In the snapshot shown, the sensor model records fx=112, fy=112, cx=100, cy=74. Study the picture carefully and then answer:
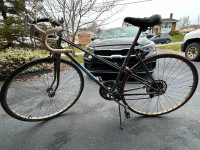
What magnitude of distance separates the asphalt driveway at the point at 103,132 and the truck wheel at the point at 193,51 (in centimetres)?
336

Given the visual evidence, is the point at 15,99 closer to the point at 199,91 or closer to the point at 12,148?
the point at 12,148

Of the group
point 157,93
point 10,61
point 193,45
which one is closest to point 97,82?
point 157,93

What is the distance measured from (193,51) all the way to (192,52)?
5 cm

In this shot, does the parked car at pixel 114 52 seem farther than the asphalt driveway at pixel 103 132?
Yes

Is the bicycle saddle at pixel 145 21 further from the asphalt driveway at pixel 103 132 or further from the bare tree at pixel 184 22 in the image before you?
the bare tree at pixel 184 22

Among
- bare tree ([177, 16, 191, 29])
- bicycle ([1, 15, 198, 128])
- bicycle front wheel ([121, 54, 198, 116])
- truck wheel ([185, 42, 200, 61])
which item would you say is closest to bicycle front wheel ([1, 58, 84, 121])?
bicycle ([1, 15, 198, 128])

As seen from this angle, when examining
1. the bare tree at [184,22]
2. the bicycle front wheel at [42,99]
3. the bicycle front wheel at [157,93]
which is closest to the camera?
the bicycle front wheel at [157,93]

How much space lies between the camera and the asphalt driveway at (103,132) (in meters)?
1.27

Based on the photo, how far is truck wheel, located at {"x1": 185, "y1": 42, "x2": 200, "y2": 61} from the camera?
418 cm

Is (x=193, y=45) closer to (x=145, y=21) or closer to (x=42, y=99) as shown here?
(x=145, y=21)

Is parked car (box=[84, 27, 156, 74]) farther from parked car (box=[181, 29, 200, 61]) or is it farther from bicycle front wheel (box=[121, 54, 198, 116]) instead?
parked car (box=[181, 29, 200, 61])

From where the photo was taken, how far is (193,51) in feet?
14.2

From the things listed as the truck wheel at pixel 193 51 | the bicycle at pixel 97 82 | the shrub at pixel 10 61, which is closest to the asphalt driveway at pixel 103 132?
the bicycle at pixel 97 82

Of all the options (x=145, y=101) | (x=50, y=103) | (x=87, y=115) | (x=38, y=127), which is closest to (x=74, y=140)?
(x=87, y=115)
